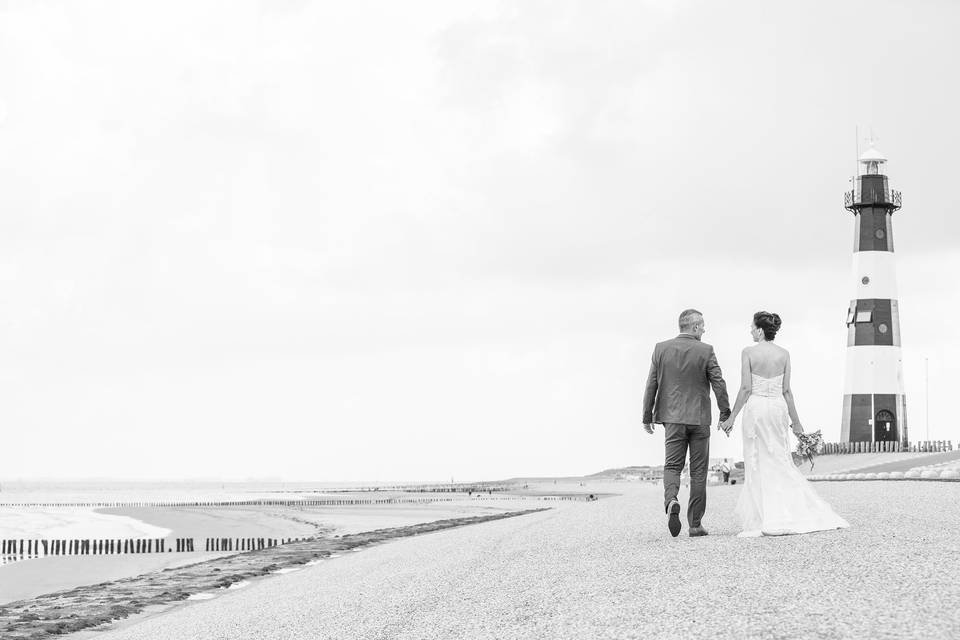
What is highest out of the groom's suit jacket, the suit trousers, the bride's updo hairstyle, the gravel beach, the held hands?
the bride's updo hairstyle

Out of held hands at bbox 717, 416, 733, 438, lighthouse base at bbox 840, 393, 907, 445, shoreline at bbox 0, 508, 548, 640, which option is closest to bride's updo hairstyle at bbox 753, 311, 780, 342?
held hands at bbox 717, 416, 733, 438

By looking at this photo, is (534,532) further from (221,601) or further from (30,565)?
(30,565)

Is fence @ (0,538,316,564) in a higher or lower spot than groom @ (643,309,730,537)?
lower

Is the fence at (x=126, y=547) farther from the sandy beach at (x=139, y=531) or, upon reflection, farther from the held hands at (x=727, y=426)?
the held hands at (x=727, y=426)

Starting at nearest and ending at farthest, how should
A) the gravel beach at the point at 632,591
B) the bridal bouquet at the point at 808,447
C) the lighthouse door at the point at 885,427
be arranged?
1. the gravel beach at the point at 632,591
2. the lighthouse door at the point at 885,427
3. the bridal bouquet at the point at 808,447

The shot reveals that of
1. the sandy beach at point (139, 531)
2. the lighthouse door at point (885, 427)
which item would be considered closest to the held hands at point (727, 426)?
the sandy beach at point (139, 531)

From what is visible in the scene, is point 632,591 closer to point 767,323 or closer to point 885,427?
point 767,323

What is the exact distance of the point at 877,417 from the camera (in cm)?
5700

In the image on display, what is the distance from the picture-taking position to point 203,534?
43.6 meters

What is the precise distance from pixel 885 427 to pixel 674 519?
4735cm

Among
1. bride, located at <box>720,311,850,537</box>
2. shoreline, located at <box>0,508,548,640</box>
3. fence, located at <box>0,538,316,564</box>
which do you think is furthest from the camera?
fence, located at <box>0,538,316,564</box>

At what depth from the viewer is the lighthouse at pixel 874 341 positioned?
5688 centimetres

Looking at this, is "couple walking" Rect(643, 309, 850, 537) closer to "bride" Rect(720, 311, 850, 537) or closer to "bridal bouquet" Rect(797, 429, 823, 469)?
"bride" Rect(720, 311, 850, 537)

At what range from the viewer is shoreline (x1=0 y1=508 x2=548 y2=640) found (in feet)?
48.9
